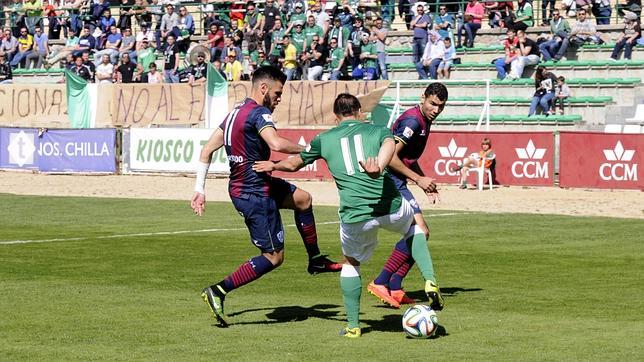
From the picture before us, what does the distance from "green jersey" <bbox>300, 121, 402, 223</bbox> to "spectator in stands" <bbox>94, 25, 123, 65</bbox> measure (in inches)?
1298

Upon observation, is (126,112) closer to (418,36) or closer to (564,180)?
(418,36)

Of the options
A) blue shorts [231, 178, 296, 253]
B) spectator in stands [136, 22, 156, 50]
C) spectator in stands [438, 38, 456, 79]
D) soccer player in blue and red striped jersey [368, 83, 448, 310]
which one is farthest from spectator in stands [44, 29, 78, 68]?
blue shorts [231, 178, 296, 253]

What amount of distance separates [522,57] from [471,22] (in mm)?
3336

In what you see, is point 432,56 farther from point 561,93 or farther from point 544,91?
point 561,93

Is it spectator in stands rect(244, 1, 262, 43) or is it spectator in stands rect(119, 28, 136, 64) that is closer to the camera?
spectator in stands rect(244, 1, 262, 43)

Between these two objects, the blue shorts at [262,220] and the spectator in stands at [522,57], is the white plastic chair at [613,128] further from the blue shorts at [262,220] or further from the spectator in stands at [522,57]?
the blue shorts at [262,220]

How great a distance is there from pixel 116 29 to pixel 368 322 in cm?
3483

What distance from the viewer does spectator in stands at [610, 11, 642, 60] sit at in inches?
1357

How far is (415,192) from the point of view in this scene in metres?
30.1

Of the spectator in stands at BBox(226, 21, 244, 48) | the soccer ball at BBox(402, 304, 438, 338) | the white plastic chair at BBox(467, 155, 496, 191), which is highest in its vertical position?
the spectator in stands at BBox(226, 21, 244, 48)

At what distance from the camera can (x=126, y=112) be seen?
125ft

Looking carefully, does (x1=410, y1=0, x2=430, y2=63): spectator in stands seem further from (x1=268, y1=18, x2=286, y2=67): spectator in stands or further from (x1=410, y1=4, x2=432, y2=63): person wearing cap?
(x1=268, y1=18, x2=286, y2=67): spectator in stands

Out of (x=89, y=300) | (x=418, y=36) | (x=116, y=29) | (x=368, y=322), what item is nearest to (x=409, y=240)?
(x=368, y=322)

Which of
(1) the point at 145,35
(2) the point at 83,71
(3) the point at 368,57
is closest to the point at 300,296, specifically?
(3) the point at 368,57
